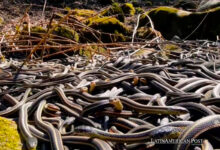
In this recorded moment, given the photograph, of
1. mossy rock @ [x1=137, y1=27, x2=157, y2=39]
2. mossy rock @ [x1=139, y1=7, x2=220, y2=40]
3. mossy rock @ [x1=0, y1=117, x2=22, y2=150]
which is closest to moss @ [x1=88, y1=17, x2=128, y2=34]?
mossy rock @ [x1=137, y1=27, x2=157, y2=39]

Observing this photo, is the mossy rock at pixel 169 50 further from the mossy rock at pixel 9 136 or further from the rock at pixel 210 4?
the rock at pixel 210 4

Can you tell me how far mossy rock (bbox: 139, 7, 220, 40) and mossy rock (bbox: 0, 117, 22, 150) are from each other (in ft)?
21.7

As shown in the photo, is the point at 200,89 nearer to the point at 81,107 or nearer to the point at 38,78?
the point at 81,107

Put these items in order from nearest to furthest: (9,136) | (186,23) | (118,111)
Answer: (9,136) → (118,111) → (186,23)

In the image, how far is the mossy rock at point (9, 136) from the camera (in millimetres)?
1717

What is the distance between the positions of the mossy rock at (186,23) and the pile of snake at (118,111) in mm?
5465

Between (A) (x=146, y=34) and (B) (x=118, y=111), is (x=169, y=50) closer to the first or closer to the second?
(B) (x=118, y=111)

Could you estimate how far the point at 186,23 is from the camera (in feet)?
29.4

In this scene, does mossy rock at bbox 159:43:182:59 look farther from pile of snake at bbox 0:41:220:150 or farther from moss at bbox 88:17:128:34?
moss at bbox 88:17:128:34

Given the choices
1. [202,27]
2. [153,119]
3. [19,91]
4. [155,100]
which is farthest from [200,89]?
[202,27]

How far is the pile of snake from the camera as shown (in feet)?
5.35

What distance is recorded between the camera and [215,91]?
2303mm

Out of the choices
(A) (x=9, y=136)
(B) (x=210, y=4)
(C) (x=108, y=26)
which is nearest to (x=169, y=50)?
(A) (x=9, y=136)

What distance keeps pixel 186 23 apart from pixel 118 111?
7.59 metres
